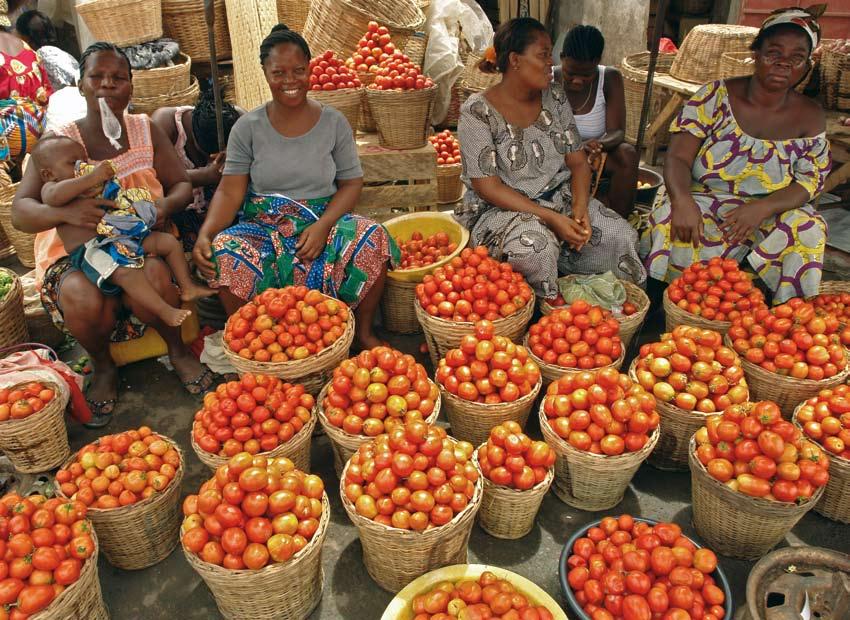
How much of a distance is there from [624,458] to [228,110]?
3405 millimetres

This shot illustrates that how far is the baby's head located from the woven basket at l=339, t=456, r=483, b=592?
7.64 feet

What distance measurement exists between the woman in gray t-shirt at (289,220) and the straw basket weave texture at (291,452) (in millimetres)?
1113

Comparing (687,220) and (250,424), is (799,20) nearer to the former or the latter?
(687,220)

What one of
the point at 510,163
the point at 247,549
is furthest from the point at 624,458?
the point at 510,163

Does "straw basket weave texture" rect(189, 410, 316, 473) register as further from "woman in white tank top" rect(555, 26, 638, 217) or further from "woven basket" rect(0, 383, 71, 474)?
"woman in white tank top" rect(555, 26, 638, 217)

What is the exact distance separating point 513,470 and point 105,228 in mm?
2535

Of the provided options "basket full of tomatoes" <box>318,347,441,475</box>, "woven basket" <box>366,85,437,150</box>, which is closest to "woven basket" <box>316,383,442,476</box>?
"basket full of tomatoes" <box>318,347,441,475</box>

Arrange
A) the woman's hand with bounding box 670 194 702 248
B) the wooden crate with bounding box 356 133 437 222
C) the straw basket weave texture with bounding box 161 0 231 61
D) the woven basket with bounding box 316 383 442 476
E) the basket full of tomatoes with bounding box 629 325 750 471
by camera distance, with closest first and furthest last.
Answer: the woven basket with bounding box 316 383 442 476 < the basket full of tomatoes with bounding box 629 325 750 471 < the woman's hand with bounding box 670 194 702 248 < the wooden crate with bounding box 356 133 437 222 < the straw basket weave texture with bounding box 161 0 231 61

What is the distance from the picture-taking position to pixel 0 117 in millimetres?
4984

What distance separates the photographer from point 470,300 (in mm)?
3309

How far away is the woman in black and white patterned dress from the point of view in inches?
142

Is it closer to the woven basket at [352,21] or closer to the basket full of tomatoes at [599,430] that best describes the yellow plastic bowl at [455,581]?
the basket full of tomatoes at [599,430]

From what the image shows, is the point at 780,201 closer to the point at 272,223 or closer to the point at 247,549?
the point at 272,223

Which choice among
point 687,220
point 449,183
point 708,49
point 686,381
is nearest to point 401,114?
point 449,183
